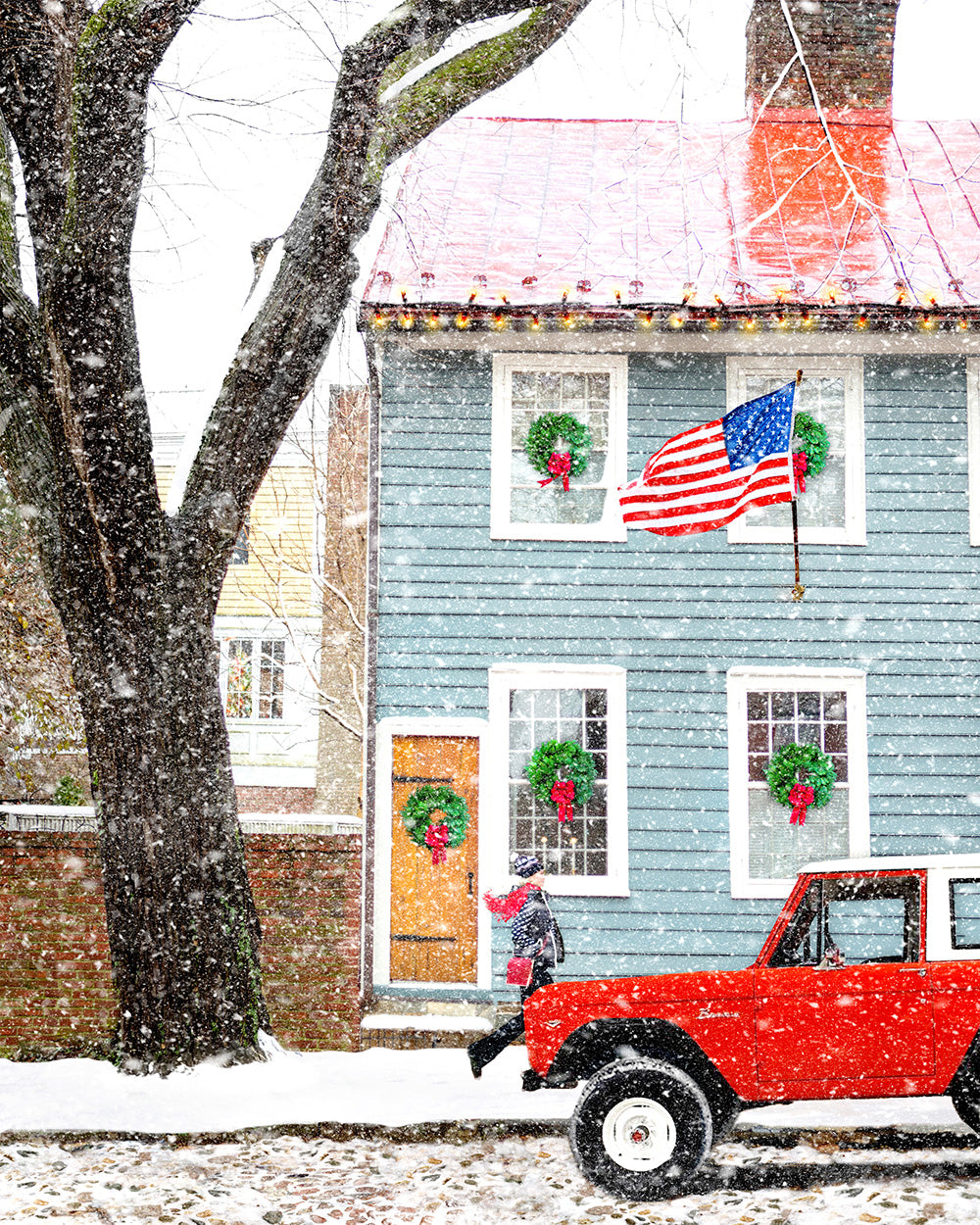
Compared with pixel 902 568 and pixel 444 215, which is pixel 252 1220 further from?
pixel 444 215

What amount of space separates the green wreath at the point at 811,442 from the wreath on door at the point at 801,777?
2.57 metres

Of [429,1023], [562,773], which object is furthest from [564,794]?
[429,1023]

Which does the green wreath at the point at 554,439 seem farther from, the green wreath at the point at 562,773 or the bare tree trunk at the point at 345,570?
the bare tree trunk at the point at 345,570

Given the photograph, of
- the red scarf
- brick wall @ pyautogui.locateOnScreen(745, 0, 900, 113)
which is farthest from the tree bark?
brick wall @ pyautogui.locateOnScreen(745, 0, 900, 113)

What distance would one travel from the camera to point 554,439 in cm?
1128

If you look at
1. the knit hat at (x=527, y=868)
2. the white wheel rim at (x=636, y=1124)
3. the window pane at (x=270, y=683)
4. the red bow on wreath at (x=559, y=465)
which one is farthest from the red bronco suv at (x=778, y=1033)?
the window pane at (x=270, y=683)

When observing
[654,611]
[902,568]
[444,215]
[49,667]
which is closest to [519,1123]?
[654,611]

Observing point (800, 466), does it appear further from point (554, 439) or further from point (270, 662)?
point (270, 662)

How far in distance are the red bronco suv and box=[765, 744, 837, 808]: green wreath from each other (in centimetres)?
448

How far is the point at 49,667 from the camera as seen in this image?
43.6 ft

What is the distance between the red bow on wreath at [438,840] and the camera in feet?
35.7

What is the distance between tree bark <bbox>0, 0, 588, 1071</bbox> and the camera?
7.54 m

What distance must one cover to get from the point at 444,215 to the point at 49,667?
20.9ft

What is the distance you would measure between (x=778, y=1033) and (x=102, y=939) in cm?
557
